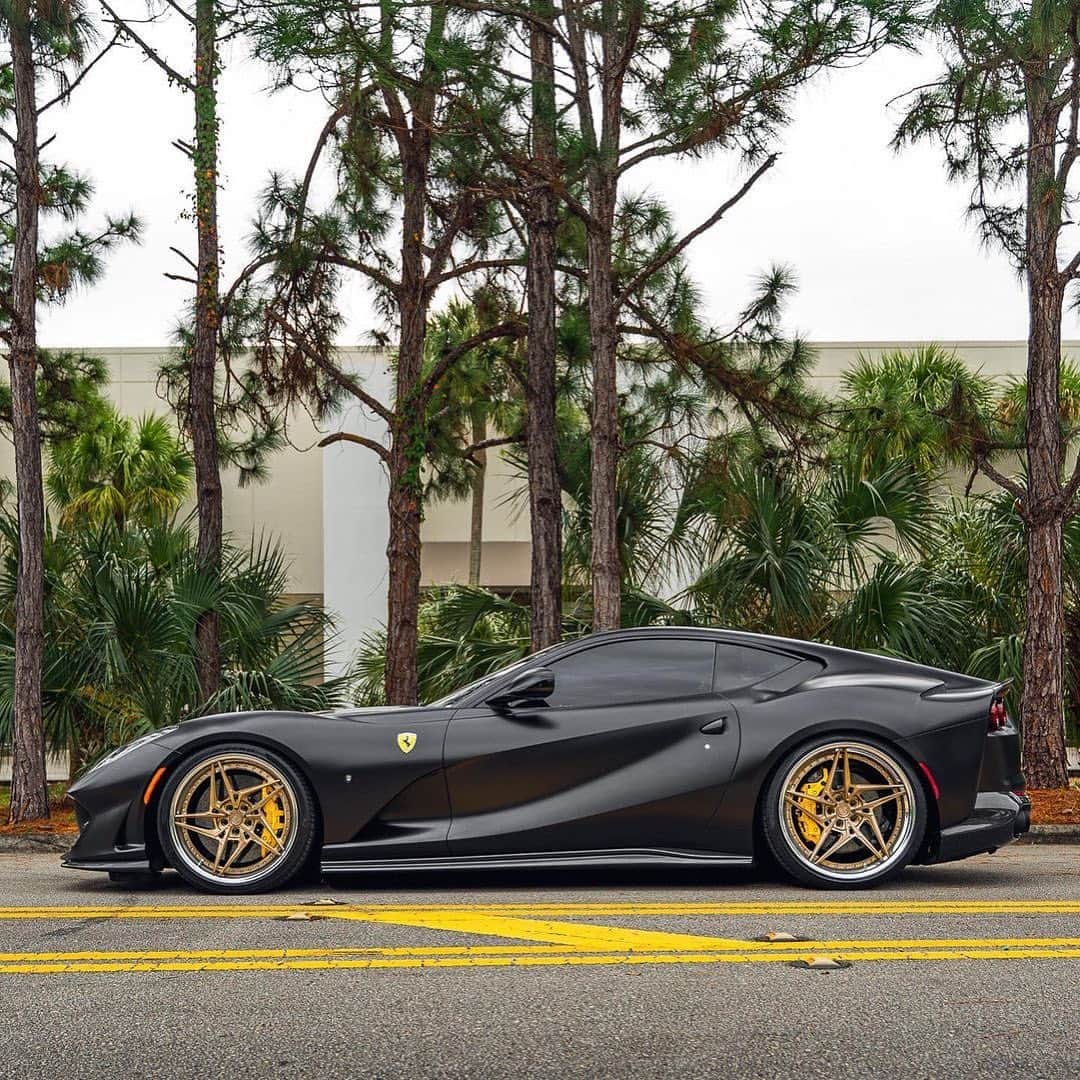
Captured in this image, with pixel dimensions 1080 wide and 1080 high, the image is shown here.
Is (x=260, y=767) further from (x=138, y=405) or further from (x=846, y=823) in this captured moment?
(x=138, y=405)

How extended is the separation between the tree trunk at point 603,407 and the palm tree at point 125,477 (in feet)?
36.4

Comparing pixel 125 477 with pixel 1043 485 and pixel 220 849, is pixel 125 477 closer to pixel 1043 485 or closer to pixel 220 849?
pixel 1043 485

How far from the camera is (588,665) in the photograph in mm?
7086

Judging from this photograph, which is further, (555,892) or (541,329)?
(541,329)

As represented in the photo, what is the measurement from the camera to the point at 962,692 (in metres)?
7.02

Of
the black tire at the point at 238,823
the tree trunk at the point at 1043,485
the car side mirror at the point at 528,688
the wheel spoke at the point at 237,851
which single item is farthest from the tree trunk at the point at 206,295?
the tree trunk at the point at 1043,485

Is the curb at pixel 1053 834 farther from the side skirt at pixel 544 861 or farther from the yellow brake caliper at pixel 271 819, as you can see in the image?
the yellow brake caliper at pixel 271 819

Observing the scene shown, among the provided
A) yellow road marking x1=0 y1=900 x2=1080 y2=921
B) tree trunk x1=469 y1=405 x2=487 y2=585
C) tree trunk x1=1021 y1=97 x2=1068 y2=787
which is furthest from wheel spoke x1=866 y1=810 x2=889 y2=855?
tree trunk x1=469 y1=405 x2=487 y2=585

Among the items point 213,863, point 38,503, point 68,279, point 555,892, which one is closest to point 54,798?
point 38,503

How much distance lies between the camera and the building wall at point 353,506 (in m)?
23.7

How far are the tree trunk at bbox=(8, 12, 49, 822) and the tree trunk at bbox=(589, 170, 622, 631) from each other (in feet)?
14.4

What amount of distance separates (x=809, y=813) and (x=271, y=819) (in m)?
2.48

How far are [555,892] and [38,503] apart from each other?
645 cm

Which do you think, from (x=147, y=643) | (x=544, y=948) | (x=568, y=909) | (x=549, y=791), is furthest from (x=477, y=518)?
(x=544, y=948)
